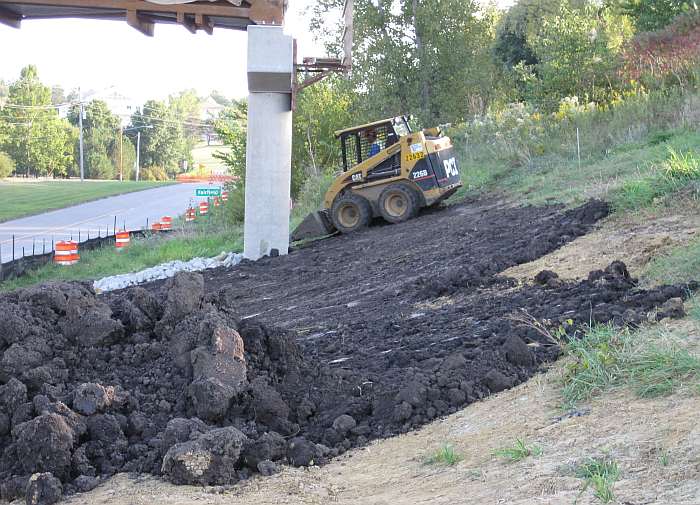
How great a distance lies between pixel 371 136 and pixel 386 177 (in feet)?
3.33

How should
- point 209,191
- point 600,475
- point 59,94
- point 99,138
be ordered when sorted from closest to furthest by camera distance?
point 600,475 < point 209,191 < point 99,138 < point 59,94

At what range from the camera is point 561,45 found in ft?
78.7

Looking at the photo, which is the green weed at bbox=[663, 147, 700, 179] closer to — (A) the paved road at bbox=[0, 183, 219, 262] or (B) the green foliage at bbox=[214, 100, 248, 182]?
(A) the paved road at bbox=[0, 183, 219, 262]

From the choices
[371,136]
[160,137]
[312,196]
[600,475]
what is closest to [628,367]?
[600,475]

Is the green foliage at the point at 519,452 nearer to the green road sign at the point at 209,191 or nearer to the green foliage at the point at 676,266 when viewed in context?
the green foliage at the point at 676,266

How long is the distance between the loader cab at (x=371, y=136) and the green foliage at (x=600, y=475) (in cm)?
1475

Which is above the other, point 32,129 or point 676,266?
point 32,129

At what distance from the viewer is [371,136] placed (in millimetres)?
19000

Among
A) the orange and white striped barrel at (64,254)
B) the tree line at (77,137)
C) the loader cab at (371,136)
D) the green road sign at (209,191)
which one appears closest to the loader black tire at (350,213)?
the loader cab at (371,136)

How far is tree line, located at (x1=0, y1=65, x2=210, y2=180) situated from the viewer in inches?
3435

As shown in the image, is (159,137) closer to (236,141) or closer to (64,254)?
(236,141)

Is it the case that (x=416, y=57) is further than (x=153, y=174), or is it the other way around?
(x=153, y=174)

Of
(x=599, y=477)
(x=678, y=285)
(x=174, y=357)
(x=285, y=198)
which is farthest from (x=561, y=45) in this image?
(x=599, y=477)

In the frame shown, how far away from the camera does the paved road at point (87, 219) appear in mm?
33375
